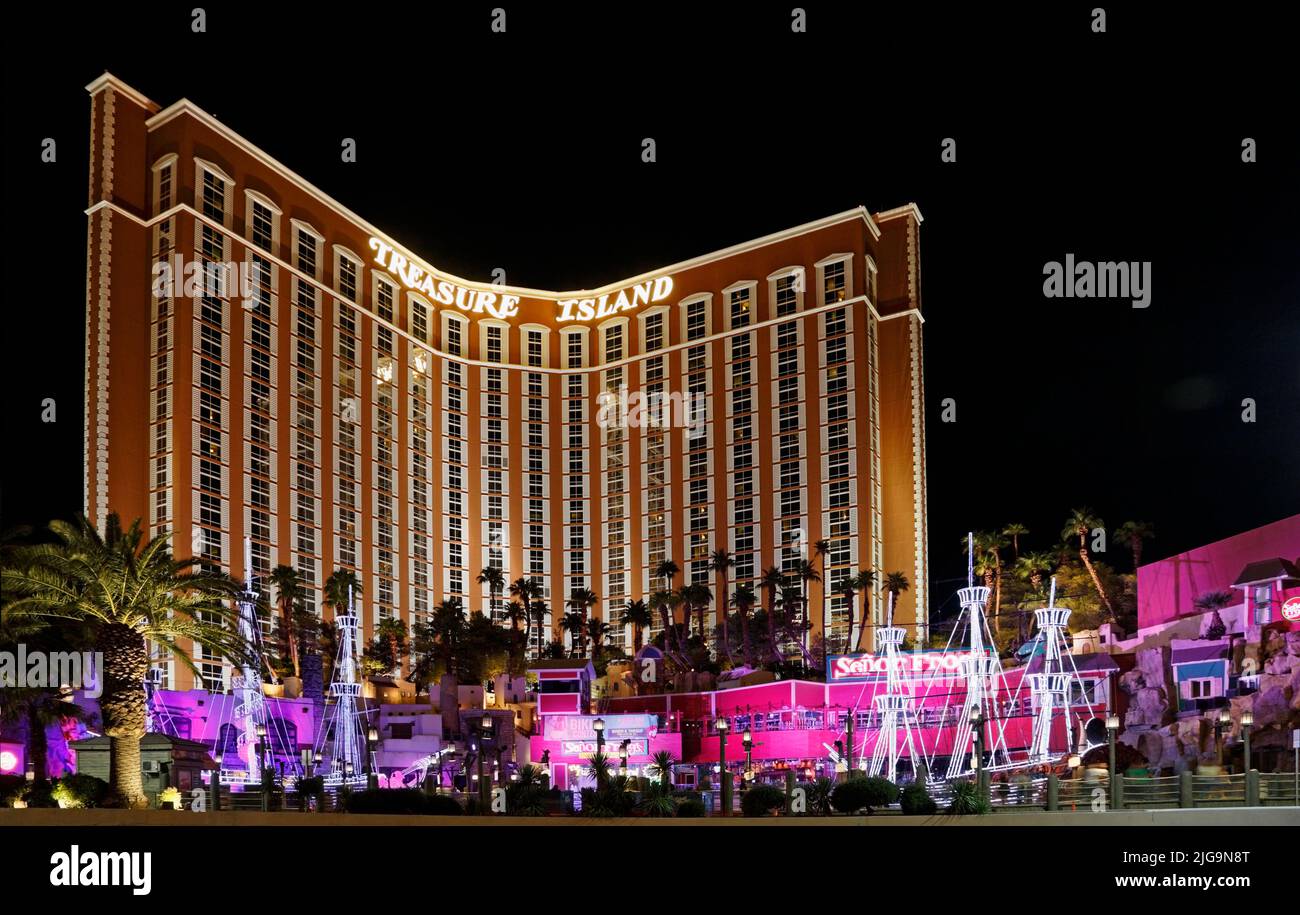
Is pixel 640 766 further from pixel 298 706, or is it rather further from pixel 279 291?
pixel 279 291

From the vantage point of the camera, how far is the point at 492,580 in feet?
→ 415

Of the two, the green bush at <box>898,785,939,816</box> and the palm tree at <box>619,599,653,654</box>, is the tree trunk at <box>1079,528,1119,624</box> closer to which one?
the palm tree at <box>619,599,653,654</box>

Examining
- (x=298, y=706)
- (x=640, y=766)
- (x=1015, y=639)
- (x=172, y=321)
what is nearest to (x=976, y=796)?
(x=640, y=766)

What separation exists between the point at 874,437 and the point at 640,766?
47.0 meters

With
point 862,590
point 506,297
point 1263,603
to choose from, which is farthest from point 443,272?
point 1263,603

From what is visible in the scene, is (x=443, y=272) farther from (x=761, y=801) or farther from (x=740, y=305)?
(x=761, y=801)

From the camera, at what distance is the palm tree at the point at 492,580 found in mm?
126750

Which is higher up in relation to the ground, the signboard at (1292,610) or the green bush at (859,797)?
the signboard at (1292,610)

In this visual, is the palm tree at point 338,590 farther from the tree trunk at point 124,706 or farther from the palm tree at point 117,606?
the tree trunk at point 124,706

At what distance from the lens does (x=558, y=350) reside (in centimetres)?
14025

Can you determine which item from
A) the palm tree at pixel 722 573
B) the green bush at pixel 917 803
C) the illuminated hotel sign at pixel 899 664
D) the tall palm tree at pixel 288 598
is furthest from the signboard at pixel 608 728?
the green bush at pixel 917 803

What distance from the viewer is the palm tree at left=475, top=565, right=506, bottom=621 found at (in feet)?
416

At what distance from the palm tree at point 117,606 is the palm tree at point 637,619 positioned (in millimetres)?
79199

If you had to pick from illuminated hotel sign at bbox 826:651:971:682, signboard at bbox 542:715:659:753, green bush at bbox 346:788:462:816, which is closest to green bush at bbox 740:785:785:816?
green bush at bbox 346:788:462:816
